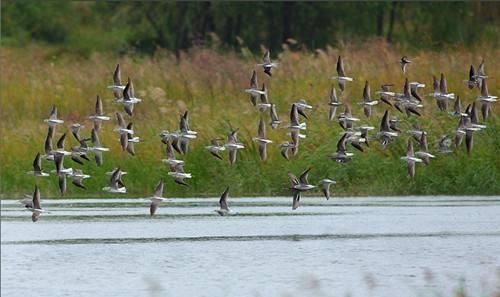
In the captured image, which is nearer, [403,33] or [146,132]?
[146,132]

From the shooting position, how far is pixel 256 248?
12.3 m

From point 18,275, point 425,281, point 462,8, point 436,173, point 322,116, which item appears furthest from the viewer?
point 462,8

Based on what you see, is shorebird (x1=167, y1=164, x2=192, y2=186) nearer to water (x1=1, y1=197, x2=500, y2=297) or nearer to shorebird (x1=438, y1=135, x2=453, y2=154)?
water (x1=1, y1=197, x2=500, y2=297)

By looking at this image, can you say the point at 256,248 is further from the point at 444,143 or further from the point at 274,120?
the point at 444,143

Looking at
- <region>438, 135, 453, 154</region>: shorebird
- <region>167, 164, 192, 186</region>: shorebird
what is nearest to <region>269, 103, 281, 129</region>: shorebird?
<region>167, 164, 192, 186</region>: shorebird

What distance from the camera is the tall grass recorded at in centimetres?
1553

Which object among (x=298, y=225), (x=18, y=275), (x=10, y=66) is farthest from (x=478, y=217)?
(x=10, y=66)

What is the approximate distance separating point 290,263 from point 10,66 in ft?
39.2

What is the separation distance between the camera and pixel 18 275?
36.0 ft

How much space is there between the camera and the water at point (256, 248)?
10320 mm

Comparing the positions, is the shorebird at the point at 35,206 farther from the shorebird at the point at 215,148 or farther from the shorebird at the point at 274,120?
the shorebird at the point at 274,120

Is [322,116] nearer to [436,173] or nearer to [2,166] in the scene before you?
[436,173]

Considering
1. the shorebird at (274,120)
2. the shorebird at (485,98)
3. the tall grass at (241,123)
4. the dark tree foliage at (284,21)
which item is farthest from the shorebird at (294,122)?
the dark tree foliage at (284,21)

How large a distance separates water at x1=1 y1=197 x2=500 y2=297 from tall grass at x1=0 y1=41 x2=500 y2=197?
354mm
